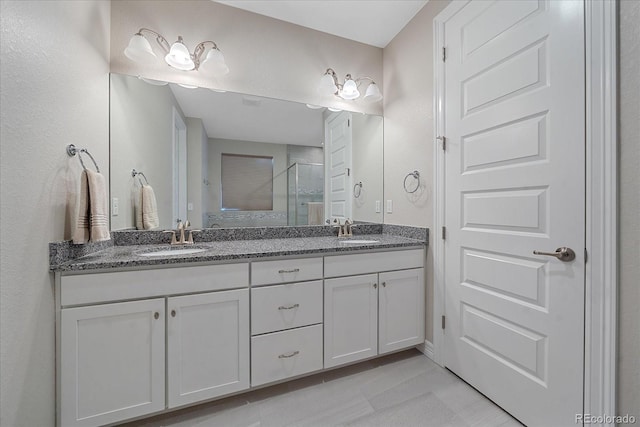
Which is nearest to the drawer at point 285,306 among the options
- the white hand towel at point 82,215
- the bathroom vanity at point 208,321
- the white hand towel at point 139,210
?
the bathroom vanity at point 208,321

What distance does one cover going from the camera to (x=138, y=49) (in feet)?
5.27

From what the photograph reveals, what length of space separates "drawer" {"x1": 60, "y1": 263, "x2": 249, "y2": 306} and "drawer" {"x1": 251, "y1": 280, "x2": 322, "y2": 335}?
14cm

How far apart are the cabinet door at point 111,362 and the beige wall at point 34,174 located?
0.21 feet

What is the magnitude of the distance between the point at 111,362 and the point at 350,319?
4.11 ft

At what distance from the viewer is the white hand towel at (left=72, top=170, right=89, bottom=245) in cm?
121

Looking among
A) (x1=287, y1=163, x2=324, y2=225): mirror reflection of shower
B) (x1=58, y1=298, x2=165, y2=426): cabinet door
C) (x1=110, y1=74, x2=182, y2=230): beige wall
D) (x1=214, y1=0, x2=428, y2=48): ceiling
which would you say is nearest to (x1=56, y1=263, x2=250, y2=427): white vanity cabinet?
(x1=58, y1=298, x2=165, y2=426): cabinet door

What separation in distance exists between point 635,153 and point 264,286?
167 centimetres

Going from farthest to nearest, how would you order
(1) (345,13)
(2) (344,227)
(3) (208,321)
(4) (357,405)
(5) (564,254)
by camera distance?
(2) (344,227) → (1) (345,13) → (4) (357,405) → (3) (208,321) → (5) (564,254)

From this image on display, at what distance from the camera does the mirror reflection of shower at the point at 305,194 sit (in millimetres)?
2160

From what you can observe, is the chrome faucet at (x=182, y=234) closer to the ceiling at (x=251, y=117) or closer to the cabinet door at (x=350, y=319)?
the ceiling at (x=251, y=117)

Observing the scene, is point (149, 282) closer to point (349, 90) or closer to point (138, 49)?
point (138, 49)

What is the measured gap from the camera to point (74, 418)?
1.16 m

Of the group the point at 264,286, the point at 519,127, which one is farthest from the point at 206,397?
the point at 519,127

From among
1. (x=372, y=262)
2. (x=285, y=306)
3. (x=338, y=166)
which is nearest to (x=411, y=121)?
(x=338, y=166)
